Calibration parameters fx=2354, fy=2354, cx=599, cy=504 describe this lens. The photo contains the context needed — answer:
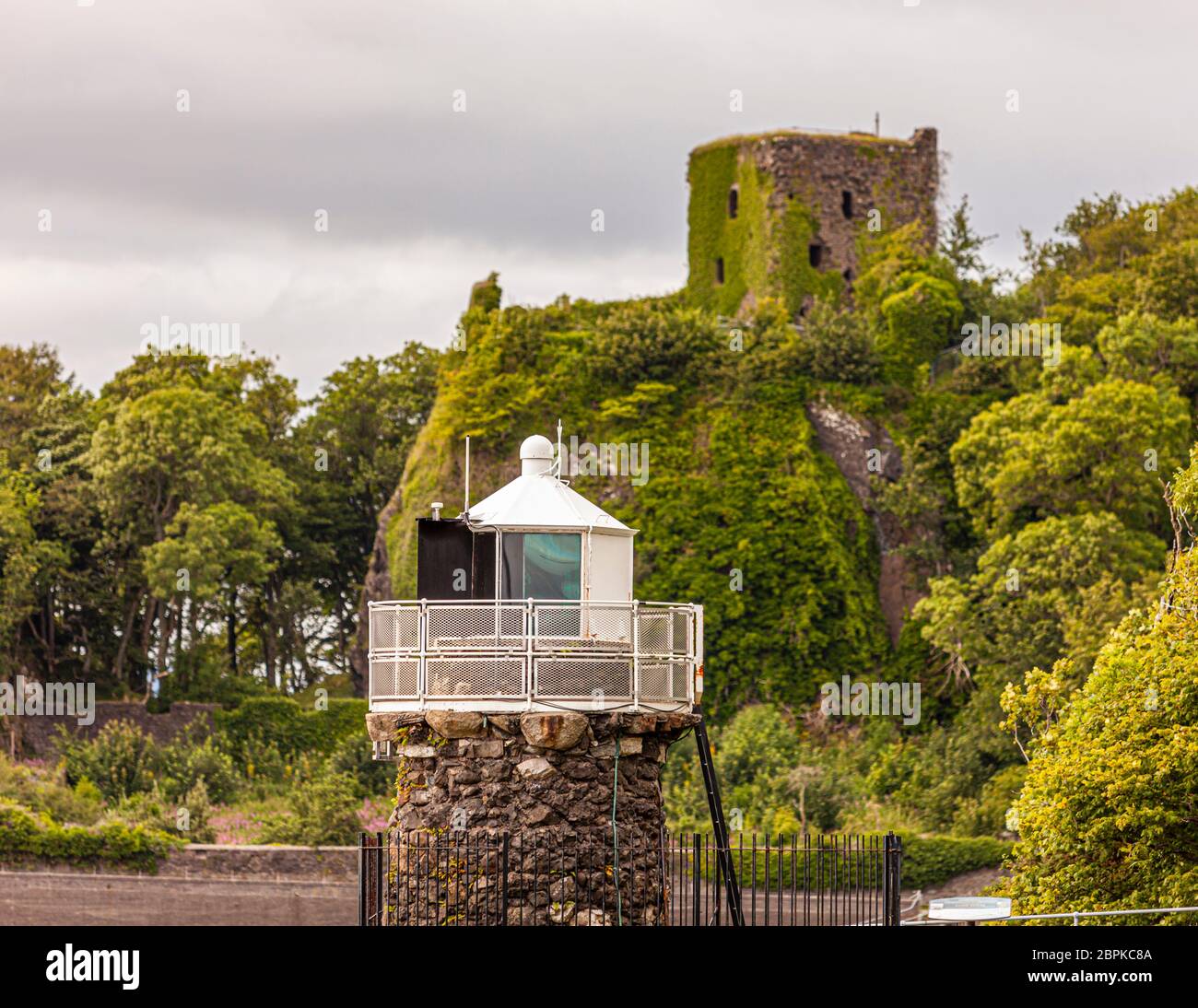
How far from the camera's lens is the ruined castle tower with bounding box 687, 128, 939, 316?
53969mm

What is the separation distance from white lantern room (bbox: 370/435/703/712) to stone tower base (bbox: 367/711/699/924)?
A: 0.81ft

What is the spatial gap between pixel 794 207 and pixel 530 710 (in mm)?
32235

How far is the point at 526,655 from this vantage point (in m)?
23.4

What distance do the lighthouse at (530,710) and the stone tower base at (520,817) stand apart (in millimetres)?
18

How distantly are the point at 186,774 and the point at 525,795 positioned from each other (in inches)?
952

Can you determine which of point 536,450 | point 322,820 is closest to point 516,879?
point 536,450

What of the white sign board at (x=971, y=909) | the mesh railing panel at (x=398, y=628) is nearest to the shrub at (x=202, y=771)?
the mesh railing panel at (x=398, y=628)

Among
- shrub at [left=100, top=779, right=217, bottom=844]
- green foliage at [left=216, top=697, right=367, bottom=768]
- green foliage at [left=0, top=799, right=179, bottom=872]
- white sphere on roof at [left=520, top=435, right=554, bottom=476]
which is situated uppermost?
white sphere on roof at [left=520, top=435, right=554, bottom=476]

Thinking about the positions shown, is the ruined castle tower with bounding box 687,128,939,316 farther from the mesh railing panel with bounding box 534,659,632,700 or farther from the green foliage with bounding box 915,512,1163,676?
the mesh railing panel with bounding box 534,659,632,700

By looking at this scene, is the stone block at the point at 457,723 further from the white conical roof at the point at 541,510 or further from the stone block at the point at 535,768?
the white conical roof at the point at 541,510

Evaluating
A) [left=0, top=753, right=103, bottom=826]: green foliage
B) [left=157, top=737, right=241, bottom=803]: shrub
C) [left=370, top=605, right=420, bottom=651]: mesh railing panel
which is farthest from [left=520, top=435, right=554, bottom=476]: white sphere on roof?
[left=157, top=737, right=241, bottom=803]: shrub
